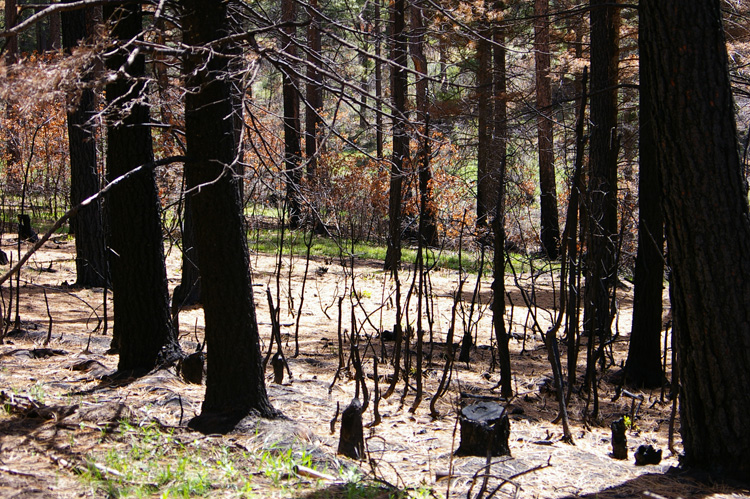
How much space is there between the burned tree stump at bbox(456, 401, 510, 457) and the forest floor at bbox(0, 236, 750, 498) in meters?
0.08

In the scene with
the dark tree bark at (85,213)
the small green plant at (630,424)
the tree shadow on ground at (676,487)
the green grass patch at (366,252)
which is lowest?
the small green plant at (630,424)

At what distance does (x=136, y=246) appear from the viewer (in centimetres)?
513

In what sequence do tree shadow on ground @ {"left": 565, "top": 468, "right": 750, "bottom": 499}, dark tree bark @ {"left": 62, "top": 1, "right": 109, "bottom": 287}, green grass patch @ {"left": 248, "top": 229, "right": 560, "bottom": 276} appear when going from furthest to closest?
green grass patch @ {"left": 248, "top": 229, "right": 560, "bottom": 276}
dark tree bark @ {"left": 62, "top": 1, "right": 109, "bottom": 287}
tree shadow on ground @ {"left": 565, "top": 468, "right": 750, "bottom": 499}

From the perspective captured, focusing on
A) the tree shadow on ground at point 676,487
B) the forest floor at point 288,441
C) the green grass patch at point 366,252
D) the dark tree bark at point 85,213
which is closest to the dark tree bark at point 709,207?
the tree shadow on ground at point 676,487

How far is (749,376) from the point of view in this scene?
12.7ft

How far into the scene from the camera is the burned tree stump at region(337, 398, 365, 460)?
12.7ft

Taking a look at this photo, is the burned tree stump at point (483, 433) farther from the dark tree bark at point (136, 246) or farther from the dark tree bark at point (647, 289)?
the dark tree bark at point (647, 289)

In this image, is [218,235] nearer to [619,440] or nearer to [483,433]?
[483,433]

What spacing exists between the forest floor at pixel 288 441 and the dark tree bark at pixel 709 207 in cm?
46

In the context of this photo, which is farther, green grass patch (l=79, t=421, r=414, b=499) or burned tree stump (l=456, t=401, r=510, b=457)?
burned tree stump (l=456, t=401, r=510, b=457)

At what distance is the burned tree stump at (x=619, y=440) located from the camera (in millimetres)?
4356

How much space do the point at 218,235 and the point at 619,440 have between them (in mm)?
2914

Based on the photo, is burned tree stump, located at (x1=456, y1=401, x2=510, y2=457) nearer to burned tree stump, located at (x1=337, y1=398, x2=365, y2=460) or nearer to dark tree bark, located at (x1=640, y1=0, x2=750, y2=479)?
burned tree stump, located at (x1=337, y1=398, x2=365, y2=460)

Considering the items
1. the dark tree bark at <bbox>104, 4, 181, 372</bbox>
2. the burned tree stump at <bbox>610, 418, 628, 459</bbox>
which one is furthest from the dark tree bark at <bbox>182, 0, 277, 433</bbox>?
the burned tree stump at <bbox>610, 418, 628, 459</bbox>
